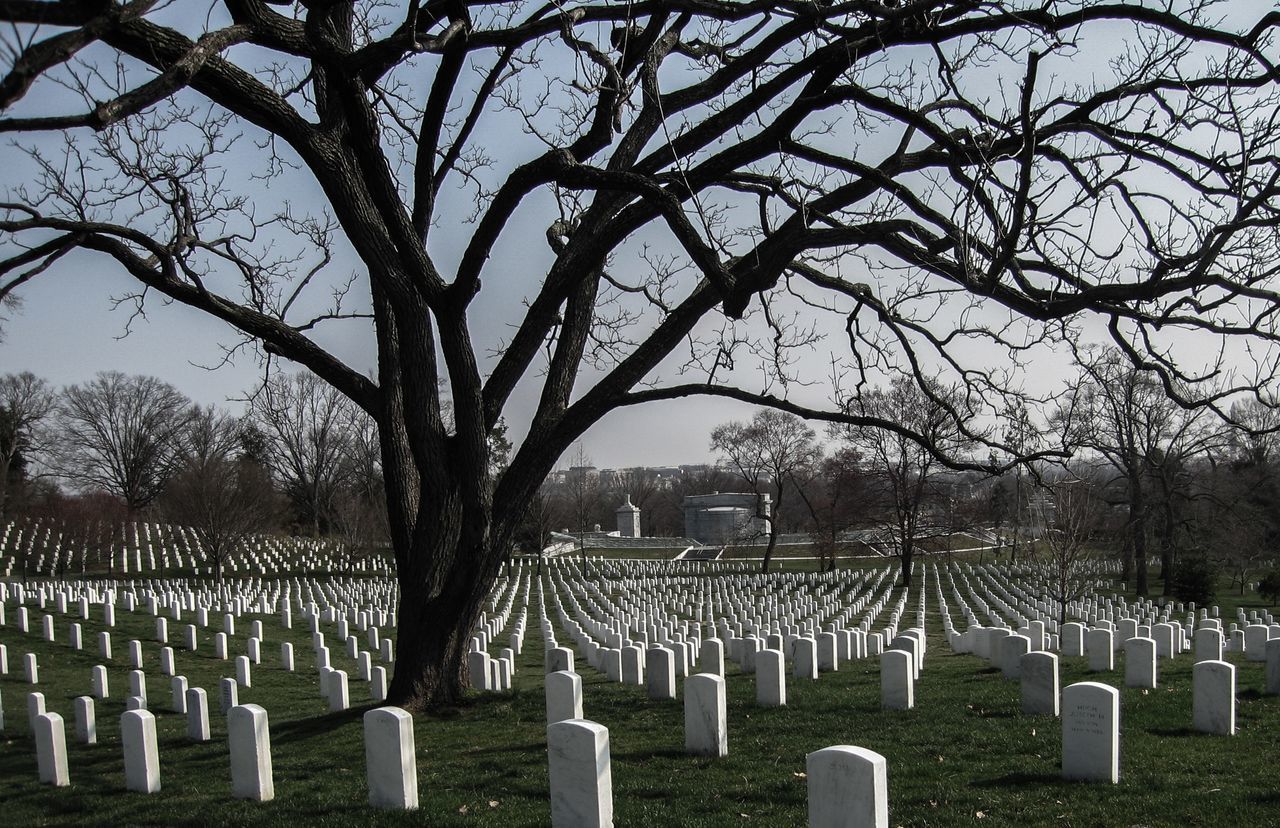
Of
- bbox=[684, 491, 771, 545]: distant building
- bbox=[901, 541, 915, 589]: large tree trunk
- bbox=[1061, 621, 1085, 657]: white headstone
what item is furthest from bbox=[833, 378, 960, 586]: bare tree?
bbox=[684, 491, 771, 545]: distant building

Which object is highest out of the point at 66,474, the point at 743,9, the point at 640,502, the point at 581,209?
the point at 743,9

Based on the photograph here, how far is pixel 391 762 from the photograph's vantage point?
5.35 m

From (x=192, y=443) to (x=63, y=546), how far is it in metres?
27.7

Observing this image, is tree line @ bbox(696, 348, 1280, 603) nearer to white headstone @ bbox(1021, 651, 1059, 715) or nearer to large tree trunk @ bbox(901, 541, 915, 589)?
large tree trunk @ bbox(901, 541, 915, 589)

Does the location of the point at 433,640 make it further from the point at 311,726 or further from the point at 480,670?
the point at 480,670

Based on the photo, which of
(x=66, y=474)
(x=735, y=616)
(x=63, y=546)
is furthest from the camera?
(x=66, y=474)

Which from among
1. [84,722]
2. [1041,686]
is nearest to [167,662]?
[84,722]

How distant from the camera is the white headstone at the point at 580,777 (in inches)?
178

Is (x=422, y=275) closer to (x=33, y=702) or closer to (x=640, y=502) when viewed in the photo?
(x=33, y=702)

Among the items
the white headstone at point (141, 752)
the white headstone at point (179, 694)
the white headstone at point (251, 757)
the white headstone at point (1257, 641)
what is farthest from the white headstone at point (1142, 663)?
the white headstone at point (179, 694)

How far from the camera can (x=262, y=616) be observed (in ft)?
70.7

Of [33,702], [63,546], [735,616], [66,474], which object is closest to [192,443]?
[66,474]

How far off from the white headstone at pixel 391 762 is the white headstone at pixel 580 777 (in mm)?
1135

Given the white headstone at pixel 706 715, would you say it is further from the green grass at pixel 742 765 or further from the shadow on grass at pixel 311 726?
the shadow on grass at pixel 311 726
